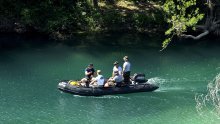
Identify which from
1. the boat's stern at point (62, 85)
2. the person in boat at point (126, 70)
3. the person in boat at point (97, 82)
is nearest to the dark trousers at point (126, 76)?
the person in boat at point (126, 70)

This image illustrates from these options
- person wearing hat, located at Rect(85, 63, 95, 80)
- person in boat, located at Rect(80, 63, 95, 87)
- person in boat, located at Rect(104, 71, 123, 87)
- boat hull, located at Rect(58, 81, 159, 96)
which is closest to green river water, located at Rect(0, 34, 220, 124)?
boat hull, located at Rect(58, 81, 159, 96)

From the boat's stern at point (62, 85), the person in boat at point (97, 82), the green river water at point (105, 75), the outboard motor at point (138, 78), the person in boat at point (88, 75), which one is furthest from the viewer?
the outboard motor at point (138, 78)

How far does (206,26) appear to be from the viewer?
41594mm

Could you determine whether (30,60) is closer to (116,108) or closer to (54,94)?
(54,94)

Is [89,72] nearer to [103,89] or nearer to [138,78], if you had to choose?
[103,89]

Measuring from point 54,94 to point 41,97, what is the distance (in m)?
0.90

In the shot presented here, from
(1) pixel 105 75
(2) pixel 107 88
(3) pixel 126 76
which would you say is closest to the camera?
(2) pixel 107 88

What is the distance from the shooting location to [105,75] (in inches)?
1256

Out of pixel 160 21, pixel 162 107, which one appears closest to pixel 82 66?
pixel 162 107

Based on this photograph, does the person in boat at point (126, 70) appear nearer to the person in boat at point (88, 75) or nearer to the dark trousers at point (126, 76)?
the dark trousers at point (126, 76)

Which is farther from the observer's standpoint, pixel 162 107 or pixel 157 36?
pixel 157 36

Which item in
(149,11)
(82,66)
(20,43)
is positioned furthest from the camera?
(149,11)

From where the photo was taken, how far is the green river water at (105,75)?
25.4 metres

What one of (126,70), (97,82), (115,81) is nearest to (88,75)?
(97,82)
